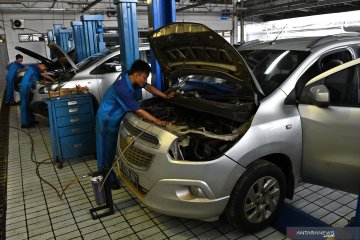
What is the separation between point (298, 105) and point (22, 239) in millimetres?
2871

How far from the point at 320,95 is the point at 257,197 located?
3.36 feet

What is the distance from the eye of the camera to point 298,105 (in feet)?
9.17

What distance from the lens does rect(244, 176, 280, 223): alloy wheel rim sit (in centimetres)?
262

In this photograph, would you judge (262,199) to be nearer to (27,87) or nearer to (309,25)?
(27,87)

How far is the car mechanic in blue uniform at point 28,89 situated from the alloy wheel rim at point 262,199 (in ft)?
18.8

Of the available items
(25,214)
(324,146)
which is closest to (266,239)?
(324,146)

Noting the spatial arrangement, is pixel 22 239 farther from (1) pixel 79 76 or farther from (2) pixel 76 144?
(1) pixel 79 76

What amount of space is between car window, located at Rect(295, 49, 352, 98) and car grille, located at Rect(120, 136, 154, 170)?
1491mm

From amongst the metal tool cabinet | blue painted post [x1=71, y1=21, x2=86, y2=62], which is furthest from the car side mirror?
blue painted post [x1=71, y1=21, x2=86, y2=62]

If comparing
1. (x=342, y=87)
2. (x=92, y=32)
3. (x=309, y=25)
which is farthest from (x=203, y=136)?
(x=309, y=25)

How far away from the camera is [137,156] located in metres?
2.74

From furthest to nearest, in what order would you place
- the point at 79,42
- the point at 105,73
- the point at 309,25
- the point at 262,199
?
the point at 309,25 → the point at 79,42 → the point at 105,73 → the point at 262,199

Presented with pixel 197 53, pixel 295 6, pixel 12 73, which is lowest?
pixel 12 73

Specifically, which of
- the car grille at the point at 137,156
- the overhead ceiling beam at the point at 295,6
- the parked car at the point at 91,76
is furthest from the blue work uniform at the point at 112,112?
the overhead ceiling beam at the point at 295,6
